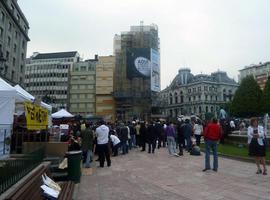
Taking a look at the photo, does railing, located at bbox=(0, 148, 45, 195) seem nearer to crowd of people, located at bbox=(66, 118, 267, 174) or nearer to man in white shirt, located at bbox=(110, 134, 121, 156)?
crowd of people, located at bbox=(66, 118, 267, 174)

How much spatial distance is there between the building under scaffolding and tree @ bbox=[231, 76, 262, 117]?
759 inches

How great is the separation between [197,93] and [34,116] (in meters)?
109

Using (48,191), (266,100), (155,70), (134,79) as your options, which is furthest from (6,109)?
(266,100)

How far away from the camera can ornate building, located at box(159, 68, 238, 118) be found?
11538 centimetres

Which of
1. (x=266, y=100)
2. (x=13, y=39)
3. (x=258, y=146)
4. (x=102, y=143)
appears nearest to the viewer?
(x=258, y=146)

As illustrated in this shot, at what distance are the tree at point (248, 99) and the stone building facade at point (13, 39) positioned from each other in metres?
46.2

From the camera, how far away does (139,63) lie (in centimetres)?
6669

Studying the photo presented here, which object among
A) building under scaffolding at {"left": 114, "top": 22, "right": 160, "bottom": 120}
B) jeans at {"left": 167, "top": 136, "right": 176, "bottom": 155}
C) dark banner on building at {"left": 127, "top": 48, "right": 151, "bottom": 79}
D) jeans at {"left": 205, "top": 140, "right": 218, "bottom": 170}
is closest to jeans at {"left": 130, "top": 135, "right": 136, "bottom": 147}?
jeans at {"left": 167, "top": 136, "right": 176, "bottom": 155}

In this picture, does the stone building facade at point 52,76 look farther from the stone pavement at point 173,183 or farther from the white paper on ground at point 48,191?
the white paper on ground at point 48,191

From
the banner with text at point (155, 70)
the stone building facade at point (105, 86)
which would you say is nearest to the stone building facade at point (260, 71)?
the stone building facade at point (105, 86)

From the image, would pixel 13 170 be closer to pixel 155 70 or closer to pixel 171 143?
pixel 171 143

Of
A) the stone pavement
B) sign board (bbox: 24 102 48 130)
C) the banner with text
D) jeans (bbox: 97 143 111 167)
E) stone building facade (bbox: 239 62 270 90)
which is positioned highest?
stone building facade (bbox: 239 62 270 90)

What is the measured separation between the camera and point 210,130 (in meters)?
11.9

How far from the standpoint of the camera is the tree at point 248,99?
7344 centimetres
